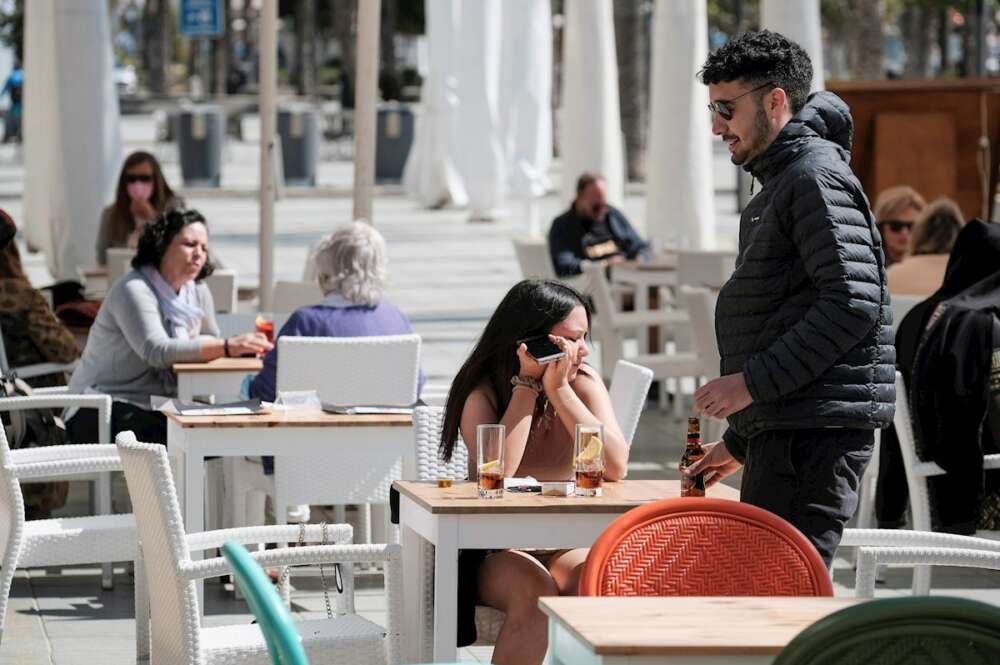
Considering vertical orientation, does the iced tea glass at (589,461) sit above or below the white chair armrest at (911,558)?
above

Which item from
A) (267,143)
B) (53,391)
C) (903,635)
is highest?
(267,143)

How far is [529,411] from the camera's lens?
5539 millimetres

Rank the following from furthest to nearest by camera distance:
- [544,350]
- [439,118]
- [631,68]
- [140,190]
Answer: [631,68], [439,118], [140,190], [544,350]

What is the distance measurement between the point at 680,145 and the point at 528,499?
12.9 metres

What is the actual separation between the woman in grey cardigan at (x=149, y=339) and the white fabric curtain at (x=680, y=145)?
9.67 metres

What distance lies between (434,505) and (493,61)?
1999 centimetres

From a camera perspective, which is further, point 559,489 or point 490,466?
point 559,489

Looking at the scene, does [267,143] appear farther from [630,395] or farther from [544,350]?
[544,350]

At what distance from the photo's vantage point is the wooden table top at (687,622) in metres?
3.19

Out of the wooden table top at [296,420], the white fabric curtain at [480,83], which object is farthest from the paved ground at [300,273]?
the white fabric curtain at [480,83]

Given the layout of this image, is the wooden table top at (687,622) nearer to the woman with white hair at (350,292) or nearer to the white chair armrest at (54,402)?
the woman with white hair at (350,292)

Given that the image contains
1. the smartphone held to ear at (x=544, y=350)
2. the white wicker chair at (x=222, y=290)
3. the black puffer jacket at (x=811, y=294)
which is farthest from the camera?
the white wicker chair at (x=222, y=290)

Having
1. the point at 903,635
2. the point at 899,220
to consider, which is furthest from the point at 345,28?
the point at 903,635

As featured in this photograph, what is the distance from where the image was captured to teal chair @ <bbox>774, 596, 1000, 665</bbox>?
2957 millimetres
